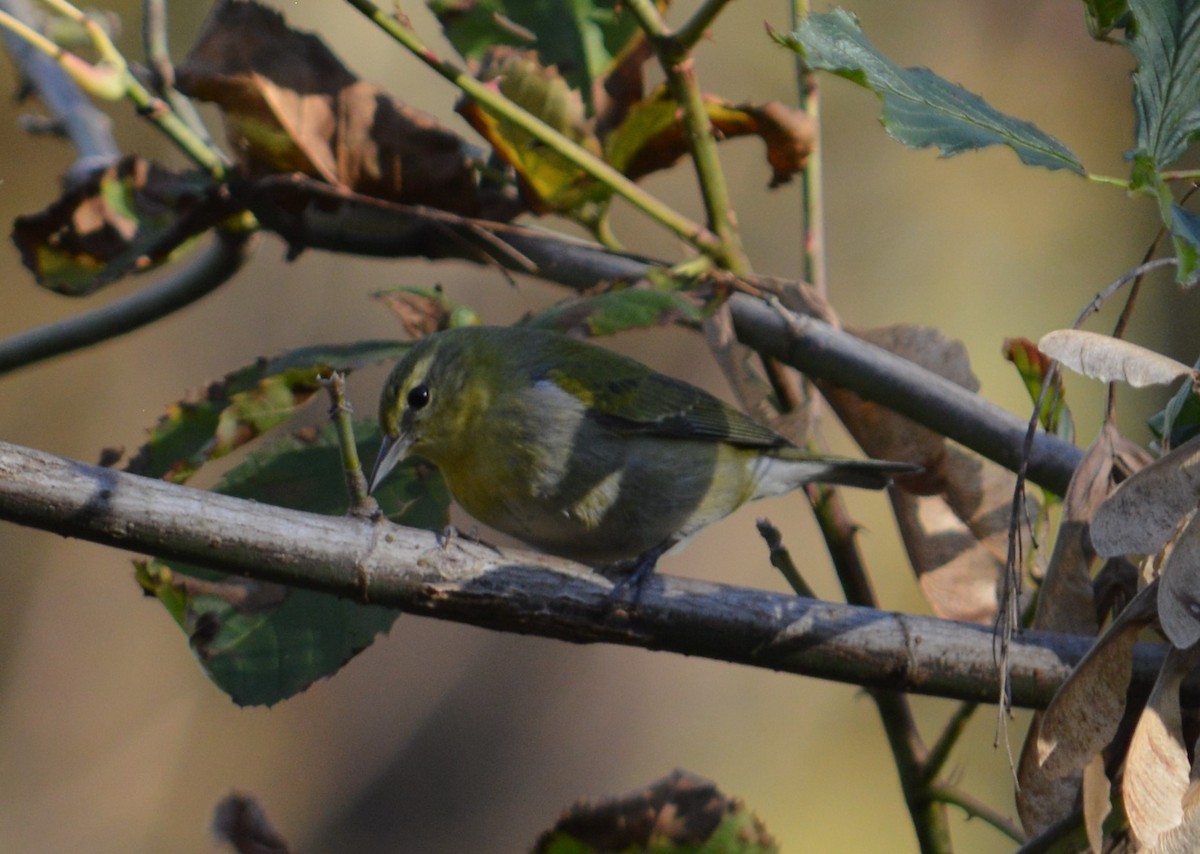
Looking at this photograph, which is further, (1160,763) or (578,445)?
(578,445)

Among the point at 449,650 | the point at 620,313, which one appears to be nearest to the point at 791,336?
the point at 620,313

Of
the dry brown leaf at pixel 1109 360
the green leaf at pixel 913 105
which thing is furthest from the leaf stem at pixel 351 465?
the dry brown leaf at pixel 1109 360

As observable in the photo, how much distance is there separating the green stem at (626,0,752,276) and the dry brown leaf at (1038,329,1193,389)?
75 centimetres

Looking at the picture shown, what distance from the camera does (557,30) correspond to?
1.88 m

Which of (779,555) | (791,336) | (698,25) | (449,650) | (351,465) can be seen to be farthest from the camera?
(449,650)

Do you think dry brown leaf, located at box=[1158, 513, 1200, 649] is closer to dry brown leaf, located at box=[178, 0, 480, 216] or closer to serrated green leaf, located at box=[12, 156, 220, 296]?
dry brown leaf, located at box=[178, 0, 480, 216]

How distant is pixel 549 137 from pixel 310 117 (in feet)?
1.20

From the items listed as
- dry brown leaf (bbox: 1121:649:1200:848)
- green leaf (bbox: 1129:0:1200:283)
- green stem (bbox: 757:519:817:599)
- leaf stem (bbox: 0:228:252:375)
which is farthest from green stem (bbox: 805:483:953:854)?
leaf stem (bbox: 0:228:252:375)

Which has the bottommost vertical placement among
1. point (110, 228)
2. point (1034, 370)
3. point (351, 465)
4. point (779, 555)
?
point (779, 555)

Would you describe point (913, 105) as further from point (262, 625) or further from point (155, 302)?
point (155, 302)

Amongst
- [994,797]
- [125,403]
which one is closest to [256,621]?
[125,403]

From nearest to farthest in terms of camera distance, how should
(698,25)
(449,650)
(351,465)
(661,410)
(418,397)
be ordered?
(351,465), (698,25), (418,397), (661,410), (449,650)

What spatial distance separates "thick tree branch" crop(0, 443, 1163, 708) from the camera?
1154 mm

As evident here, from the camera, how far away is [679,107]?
1695 mm
